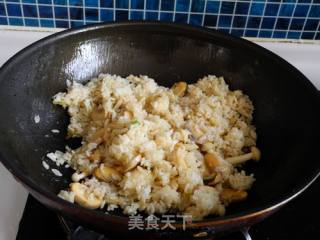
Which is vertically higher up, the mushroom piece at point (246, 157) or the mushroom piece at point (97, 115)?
the mushroom piece at point (97, 115)

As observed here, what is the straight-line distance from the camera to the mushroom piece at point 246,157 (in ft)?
3.46

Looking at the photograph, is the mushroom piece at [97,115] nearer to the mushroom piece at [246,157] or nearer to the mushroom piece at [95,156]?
the mushroom piece at [95,156]

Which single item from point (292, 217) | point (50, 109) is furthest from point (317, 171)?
point (50, 109)

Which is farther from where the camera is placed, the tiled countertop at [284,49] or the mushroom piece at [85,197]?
the tiled countertop at [284,49]

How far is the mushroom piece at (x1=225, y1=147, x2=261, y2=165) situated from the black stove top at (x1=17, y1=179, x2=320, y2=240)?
0.15 metres

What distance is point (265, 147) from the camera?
43.2 inches

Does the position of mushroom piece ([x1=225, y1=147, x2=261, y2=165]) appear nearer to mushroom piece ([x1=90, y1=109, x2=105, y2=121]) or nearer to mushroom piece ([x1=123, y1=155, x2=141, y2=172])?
mushroom piece ([x1=123, y1=155, x2=141, y2=172])

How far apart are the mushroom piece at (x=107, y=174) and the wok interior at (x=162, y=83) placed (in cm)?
9

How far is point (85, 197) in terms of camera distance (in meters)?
0.93

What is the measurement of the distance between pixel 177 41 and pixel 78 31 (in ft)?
0.92

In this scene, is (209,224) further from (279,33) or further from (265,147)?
(279,33)

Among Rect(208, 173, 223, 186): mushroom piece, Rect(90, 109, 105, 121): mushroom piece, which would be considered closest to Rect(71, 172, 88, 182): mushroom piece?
Rect(90, 109, 105, 121): mushroom piece

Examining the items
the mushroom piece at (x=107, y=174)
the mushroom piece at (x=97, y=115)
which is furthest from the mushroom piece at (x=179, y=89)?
the mushroom piece at (x=107, y=174)

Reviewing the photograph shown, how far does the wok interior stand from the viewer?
0.97 metres
